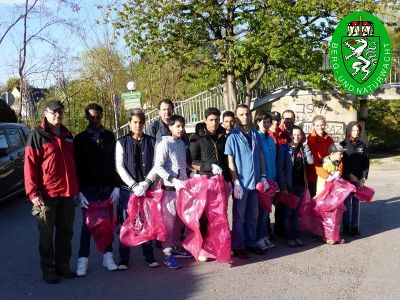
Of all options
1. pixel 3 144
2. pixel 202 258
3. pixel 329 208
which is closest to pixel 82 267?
pixel 202 258

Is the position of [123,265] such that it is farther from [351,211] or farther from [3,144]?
[3,144]

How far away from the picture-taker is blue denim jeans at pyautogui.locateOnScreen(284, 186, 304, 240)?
19.9 ft

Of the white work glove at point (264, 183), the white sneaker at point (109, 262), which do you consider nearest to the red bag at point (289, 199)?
the white work glove at point (264, 183)

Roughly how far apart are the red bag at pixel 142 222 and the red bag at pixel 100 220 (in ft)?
0.51

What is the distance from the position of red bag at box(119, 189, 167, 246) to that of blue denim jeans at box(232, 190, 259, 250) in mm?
913

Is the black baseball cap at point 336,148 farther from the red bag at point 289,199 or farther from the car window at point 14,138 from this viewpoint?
the car window at point 14,138

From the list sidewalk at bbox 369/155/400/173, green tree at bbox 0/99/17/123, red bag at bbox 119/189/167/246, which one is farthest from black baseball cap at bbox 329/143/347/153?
green tree at bbox 0/99/17/123

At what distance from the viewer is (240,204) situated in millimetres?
5441

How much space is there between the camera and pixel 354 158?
622 cm

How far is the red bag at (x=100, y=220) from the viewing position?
500 cm

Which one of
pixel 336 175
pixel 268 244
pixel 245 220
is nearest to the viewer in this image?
pixel 245 220

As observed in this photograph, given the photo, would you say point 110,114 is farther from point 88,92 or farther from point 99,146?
point 99,146

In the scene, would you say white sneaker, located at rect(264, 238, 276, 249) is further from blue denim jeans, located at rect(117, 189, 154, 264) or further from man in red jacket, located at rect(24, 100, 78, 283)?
man in red jacket, located at rect(24, 100, 78, 283)

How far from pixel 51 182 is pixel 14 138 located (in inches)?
210
